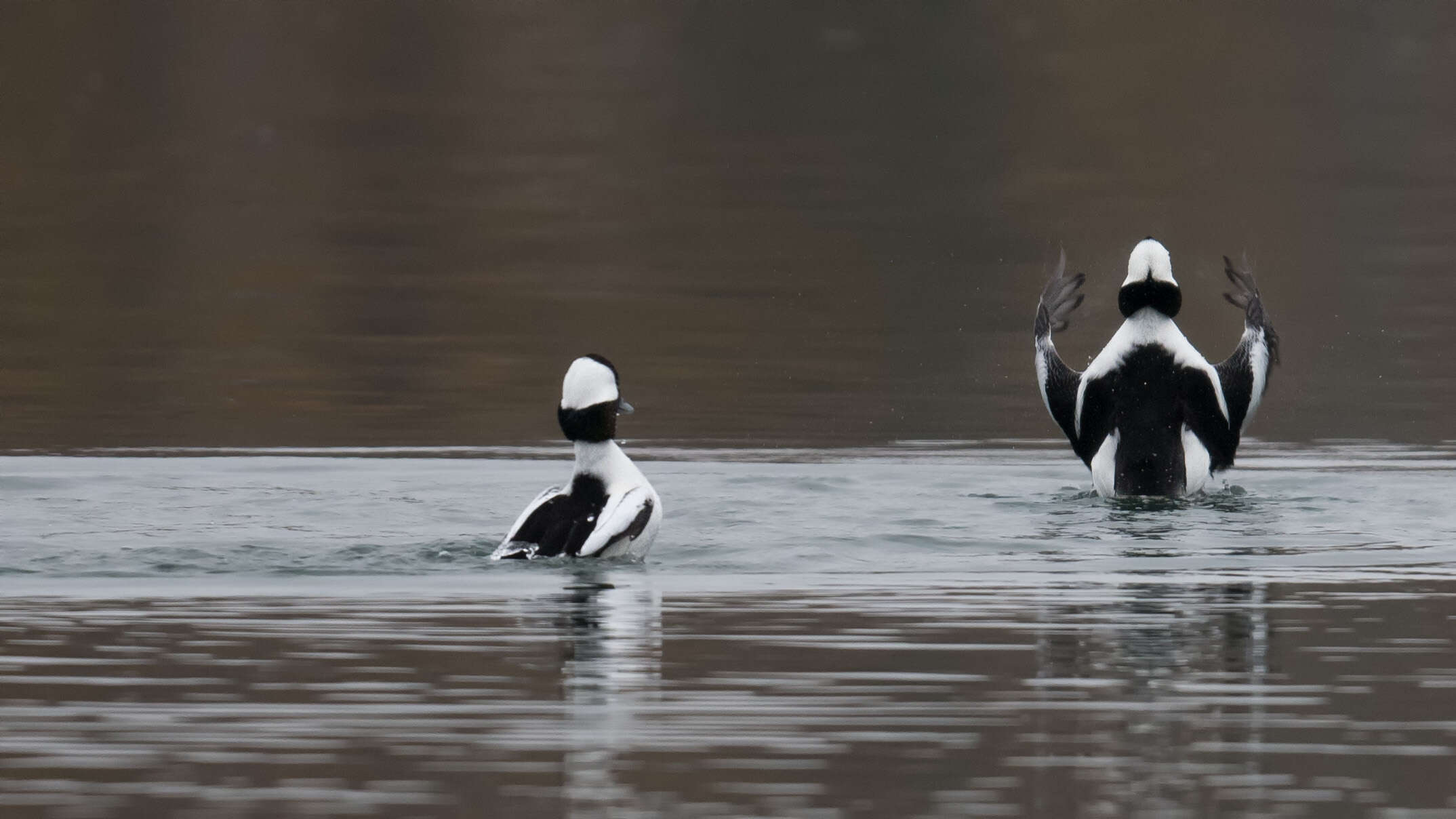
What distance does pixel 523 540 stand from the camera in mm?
14148

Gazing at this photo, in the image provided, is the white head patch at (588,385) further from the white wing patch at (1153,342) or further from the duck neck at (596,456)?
the white wing patch at (1153,342)

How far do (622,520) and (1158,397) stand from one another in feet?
14.6

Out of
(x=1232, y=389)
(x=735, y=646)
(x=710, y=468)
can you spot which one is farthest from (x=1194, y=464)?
(x=735, y=646)

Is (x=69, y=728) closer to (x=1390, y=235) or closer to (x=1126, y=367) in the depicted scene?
(x=1126, y=367)

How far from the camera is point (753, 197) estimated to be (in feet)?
127

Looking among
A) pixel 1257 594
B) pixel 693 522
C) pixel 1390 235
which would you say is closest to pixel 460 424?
pixel 693 522

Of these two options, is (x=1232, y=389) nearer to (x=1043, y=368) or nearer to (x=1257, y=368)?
(x=1257, y=368)

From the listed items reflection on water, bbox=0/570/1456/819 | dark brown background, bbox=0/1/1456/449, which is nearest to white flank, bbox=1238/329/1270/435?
dark brown background, bbox=0/1/1456/449

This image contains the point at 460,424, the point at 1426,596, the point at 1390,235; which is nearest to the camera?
the point at 1426,596

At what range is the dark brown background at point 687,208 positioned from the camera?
22609mm

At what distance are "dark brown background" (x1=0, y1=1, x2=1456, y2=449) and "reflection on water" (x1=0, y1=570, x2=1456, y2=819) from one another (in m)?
7.41

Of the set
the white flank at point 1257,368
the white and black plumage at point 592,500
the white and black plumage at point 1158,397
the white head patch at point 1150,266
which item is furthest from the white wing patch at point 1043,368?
the white and black plumage at point 592,500

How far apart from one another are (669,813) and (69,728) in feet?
7.85

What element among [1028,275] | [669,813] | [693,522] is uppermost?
[1028,275]
